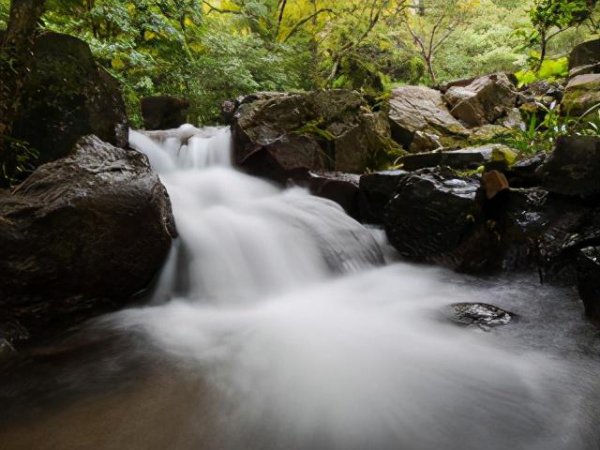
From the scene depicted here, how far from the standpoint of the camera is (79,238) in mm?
3139

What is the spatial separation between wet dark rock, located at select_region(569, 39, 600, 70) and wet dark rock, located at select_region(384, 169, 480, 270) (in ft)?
24.3

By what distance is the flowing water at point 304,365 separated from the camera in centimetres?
185

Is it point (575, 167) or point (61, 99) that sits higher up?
point (61, 99)

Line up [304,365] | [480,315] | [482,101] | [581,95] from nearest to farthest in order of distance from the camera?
[304,365]
[480,315]
[581,95]
[482,101]

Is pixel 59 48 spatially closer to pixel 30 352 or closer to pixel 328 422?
pixel 30 352

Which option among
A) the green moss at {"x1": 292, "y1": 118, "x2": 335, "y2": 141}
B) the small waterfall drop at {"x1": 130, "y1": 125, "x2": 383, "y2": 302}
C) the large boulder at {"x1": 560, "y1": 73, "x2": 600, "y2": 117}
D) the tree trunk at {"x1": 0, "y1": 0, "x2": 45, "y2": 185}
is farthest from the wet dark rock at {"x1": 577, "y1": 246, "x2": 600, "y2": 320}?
the tree trunk at {"x1": 0, "y1": 0, "x2": 45, "y2": 185}

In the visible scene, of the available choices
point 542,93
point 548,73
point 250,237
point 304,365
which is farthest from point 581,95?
point 304,365

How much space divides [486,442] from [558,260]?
2.50 meters

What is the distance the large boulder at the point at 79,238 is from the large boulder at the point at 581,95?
656 cm

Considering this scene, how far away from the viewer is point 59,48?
4195mm

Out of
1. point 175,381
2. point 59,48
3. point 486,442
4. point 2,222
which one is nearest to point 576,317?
point 486,442

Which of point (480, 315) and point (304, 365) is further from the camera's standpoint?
point (480, 315)

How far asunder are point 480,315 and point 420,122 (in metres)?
5.43

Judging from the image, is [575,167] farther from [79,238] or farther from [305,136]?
[79,238]
